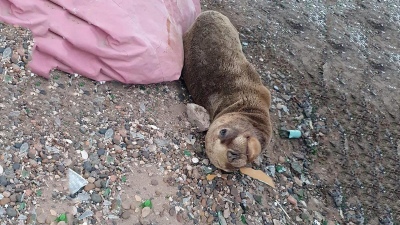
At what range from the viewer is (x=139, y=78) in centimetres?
489

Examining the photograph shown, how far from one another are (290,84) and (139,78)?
87.9 inches

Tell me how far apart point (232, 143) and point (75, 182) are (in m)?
1.44

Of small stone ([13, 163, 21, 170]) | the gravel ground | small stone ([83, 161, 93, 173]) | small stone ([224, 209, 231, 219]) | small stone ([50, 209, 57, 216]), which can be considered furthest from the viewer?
small stone ([224, 209, 231, 219])

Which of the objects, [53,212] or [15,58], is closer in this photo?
[53,212]

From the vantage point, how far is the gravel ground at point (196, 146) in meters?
3.90

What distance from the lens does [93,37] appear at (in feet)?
15.2

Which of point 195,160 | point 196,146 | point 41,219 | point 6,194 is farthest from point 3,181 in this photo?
point 196,146

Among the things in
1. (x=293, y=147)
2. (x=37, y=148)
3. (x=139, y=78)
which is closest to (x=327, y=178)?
(x=293, y=147)

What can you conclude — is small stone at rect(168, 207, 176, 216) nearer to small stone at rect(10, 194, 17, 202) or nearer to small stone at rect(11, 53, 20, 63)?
small stone at rect(10, 194, 17, 202)

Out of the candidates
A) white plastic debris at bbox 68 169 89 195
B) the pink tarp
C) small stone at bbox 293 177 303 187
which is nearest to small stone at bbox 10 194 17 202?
white plastic debris at bbox 68 169 89 195

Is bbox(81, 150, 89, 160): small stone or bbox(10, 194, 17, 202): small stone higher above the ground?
bbox(10, 194, 17, 202): small stone

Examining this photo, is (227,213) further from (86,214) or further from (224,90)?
(224,90)

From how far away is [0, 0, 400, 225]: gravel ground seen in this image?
390 centimetres

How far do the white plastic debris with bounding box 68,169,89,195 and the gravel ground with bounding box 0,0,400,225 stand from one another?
0.10 ft
